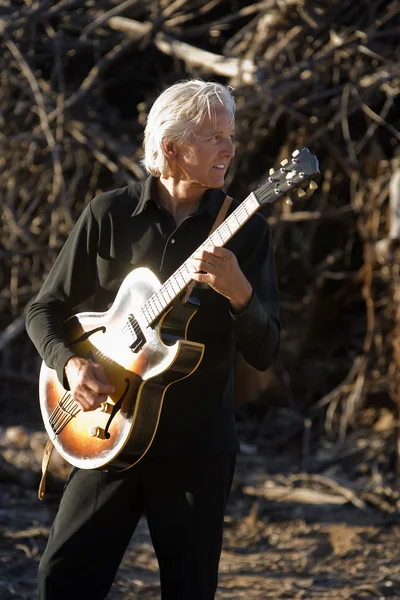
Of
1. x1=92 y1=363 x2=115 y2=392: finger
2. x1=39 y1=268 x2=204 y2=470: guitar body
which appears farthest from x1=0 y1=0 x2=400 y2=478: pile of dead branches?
x1=92 y1=363 x2=115 y2=392: finger

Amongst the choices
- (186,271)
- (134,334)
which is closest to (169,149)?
(186,271)

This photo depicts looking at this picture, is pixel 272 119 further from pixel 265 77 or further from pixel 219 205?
pixel 219 205

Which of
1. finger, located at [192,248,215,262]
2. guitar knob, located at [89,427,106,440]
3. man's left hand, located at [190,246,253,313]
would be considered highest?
finger, located at [192,248,215,262]

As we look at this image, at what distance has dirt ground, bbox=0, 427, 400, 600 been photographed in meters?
3.85

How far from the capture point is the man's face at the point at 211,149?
2236 mm

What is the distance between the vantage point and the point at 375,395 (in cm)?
554

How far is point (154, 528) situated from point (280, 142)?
410cm

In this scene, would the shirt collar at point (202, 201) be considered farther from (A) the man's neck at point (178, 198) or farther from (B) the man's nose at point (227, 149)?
(B) the man's nose at point (227, 149)

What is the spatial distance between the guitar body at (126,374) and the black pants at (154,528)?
0.26ft

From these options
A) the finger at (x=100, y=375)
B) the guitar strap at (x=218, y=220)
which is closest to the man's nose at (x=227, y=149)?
the guitar strap at (x=218, y=220)

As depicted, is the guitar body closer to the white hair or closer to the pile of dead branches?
the white hair

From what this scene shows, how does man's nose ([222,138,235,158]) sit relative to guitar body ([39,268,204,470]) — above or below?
above

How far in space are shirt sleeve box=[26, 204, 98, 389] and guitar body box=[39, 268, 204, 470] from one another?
0.24ft


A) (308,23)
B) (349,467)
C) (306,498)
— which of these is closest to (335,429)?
(349,467)
